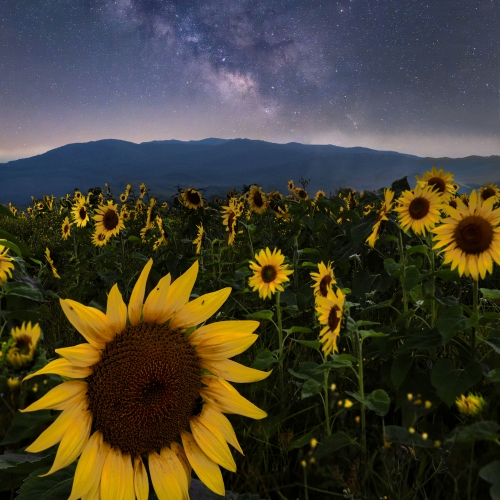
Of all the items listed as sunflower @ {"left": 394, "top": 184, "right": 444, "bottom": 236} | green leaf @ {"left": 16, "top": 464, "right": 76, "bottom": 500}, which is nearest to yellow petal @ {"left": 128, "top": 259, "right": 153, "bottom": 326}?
green leaf @ {"left": 16, "top": 464, "right": 76, "bottom": 500}

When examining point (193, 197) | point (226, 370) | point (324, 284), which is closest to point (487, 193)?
point (324, 284)

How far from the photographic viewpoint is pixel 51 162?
191875 millimetres

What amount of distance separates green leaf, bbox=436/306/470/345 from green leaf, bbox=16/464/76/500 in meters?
1.22

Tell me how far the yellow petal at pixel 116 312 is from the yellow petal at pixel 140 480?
25 cm

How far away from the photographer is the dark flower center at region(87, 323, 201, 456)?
0.77m

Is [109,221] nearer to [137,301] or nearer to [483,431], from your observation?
[137,301]

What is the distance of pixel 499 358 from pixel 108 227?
10.2 feet

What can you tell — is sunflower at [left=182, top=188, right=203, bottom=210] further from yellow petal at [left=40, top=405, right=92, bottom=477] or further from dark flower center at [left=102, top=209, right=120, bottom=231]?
yellow petal at [left=40, top=405, right=92, bottom=477]

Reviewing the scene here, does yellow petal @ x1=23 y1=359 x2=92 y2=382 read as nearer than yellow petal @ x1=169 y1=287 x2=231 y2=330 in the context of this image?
Yes

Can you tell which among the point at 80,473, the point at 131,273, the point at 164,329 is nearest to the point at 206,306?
the point at 164,329

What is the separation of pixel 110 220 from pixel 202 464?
3.34 metres

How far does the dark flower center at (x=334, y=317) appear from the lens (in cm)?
162

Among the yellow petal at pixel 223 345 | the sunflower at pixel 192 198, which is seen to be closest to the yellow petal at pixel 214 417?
the yellow petal at pixel 223 345

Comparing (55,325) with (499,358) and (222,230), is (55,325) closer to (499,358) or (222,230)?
(499,358)
